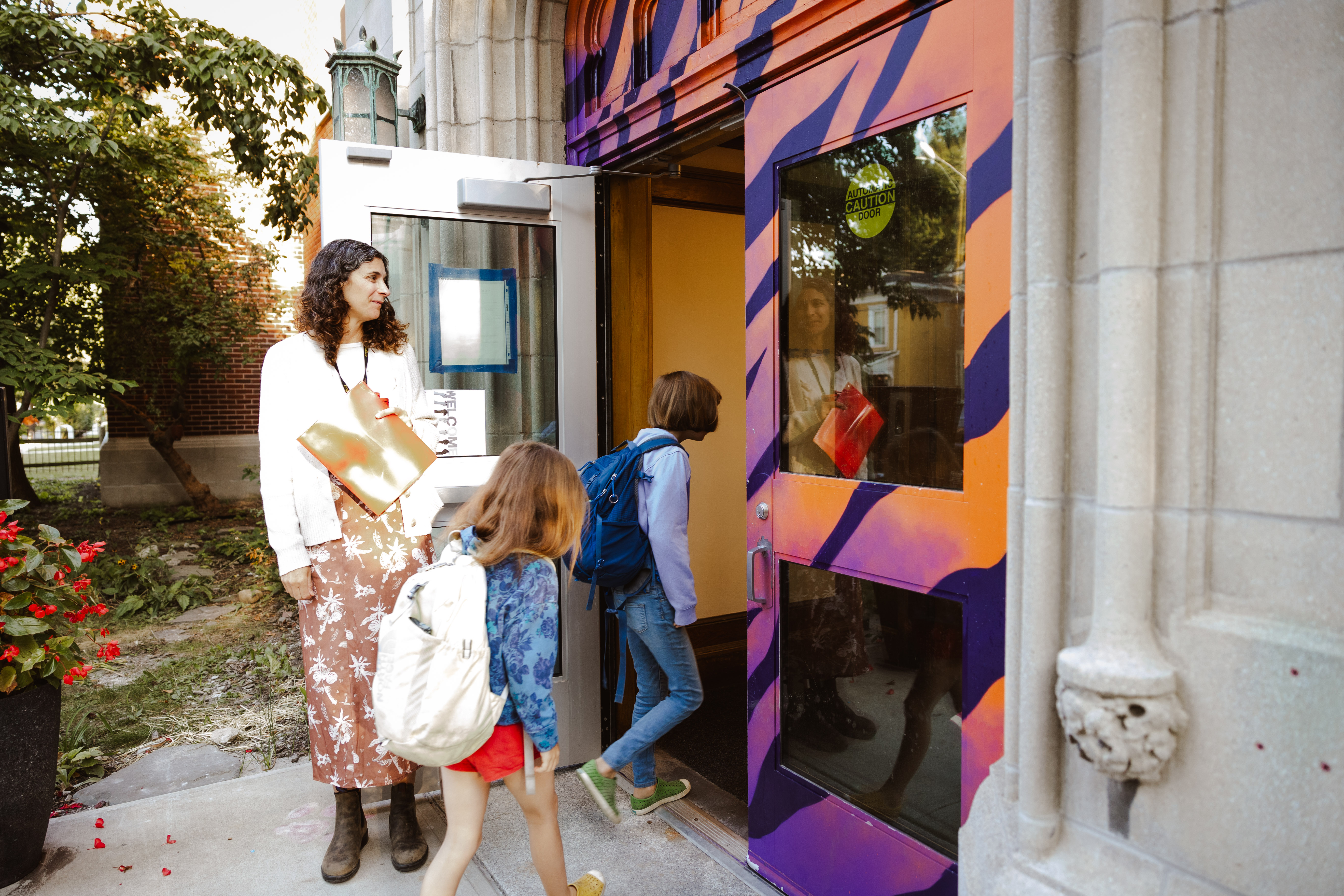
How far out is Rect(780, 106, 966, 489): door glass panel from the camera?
2.18 meters

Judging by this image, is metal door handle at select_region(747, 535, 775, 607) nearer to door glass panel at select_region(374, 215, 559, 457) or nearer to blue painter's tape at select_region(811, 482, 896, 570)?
blue painter's tape at select_region(811, 482, 896, 570)

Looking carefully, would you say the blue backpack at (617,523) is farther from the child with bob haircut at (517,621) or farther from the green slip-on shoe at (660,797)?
the green slip-on shoe at (660,797)

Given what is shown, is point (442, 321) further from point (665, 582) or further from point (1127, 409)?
point (1127, 409)

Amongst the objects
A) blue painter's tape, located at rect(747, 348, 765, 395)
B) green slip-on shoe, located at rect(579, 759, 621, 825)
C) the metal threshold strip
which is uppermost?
blue painter's tape, located at rect(747, 348, 765, 395)

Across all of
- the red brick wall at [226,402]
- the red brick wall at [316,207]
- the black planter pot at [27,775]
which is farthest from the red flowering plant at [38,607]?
the red brick wall at [226,402]

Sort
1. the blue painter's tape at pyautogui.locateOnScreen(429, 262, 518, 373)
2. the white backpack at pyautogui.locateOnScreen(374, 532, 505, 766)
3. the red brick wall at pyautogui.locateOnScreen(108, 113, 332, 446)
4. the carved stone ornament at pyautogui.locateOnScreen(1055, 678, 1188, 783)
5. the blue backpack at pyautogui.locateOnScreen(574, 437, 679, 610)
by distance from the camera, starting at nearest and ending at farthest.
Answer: the carved stone ornament at pyautogui.locateOnScreen(1055, 678, 1188, 783), the white backpack at pyautogui.locateOnScreen(374, 532, 505, 766), the blue backpack at pyautogui.locateOnScreen(574, 437, 679, 610), the blue painter's tape at pyautogui.locateOnScreen(429, 262, 518, 373), the red brick wall at pyautogui.locateOnScreen(108, 113, 332, 446)

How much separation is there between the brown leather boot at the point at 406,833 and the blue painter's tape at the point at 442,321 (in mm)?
1724

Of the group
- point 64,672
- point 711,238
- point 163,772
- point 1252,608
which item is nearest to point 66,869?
point 64,672

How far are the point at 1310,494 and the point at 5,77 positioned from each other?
8.27 metres

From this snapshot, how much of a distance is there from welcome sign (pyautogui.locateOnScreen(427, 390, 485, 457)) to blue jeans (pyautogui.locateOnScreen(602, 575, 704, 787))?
987 millimetres

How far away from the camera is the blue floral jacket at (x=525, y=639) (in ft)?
7.20

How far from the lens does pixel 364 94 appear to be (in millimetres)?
4180

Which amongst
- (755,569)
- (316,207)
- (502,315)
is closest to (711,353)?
(502,315)

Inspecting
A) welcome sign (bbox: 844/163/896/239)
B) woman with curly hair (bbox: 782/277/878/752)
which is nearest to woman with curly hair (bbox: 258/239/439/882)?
woman with curly hair (bbox: 782/277/878/752)
